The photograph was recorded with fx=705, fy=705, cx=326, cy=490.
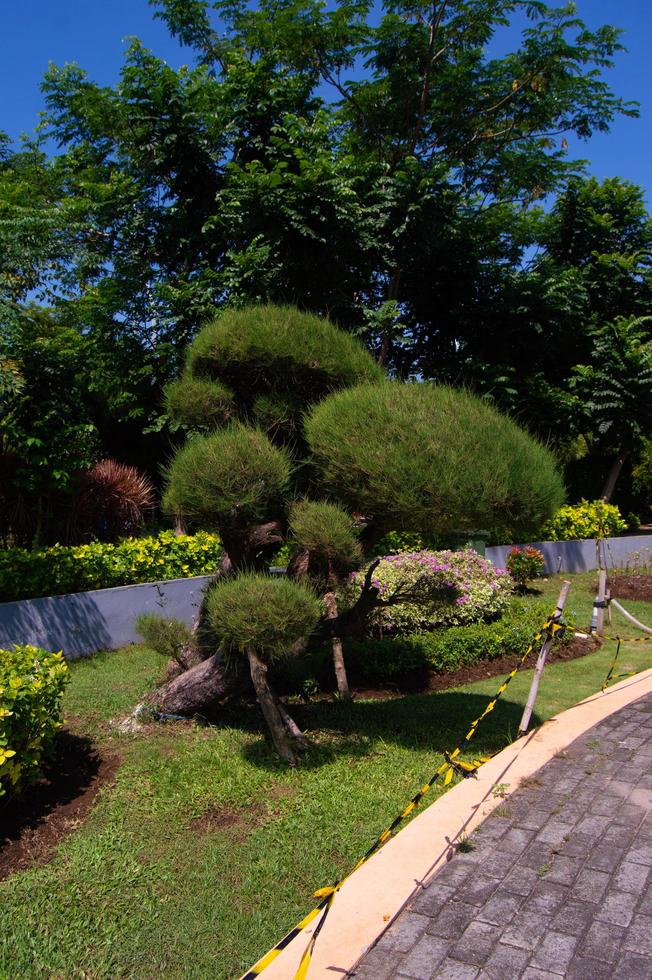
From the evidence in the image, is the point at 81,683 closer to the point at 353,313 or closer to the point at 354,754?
the point at 354,754

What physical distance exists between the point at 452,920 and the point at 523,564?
33.7 ft

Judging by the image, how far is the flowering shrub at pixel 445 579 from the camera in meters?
8.52

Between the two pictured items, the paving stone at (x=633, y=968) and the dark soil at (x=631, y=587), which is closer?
the paving stone at (x=633, y=968)

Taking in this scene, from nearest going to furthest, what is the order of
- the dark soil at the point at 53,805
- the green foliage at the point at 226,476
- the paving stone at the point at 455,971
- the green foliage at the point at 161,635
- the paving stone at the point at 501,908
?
the paving stone at the point at 455,971 → the paving stone at the point at 501,908 → the dark soil at the point at 53,805 → the green foliage at the point at 226,476 → the green foliage at the point at 161,635

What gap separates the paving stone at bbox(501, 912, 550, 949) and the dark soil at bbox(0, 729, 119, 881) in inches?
92.7

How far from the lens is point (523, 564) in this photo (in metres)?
12.9

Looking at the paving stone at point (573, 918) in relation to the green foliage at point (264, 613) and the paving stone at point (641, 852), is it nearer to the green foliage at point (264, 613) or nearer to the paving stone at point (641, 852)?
the paving stone at point (641, 852)

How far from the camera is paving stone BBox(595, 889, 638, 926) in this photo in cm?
315

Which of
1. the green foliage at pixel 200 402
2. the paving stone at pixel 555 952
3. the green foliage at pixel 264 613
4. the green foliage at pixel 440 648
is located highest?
the green foliage at pixel 200 402

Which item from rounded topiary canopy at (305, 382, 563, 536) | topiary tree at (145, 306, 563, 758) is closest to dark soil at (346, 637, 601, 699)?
topiary tree at (145, 306, 563, 758)

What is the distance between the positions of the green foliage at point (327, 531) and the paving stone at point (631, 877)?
2241 millimetres

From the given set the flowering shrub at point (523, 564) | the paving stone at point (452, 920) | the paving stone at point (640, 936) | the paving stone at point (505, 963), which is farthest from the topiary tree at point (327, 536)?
the flowering shrub at point (523, 564)

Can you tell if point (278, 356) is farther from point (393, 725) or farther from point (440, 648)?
point (440, 648)

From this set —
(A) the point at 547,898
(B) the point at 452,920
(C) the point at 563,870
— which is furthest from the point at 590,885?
(B) the point at 452,920
